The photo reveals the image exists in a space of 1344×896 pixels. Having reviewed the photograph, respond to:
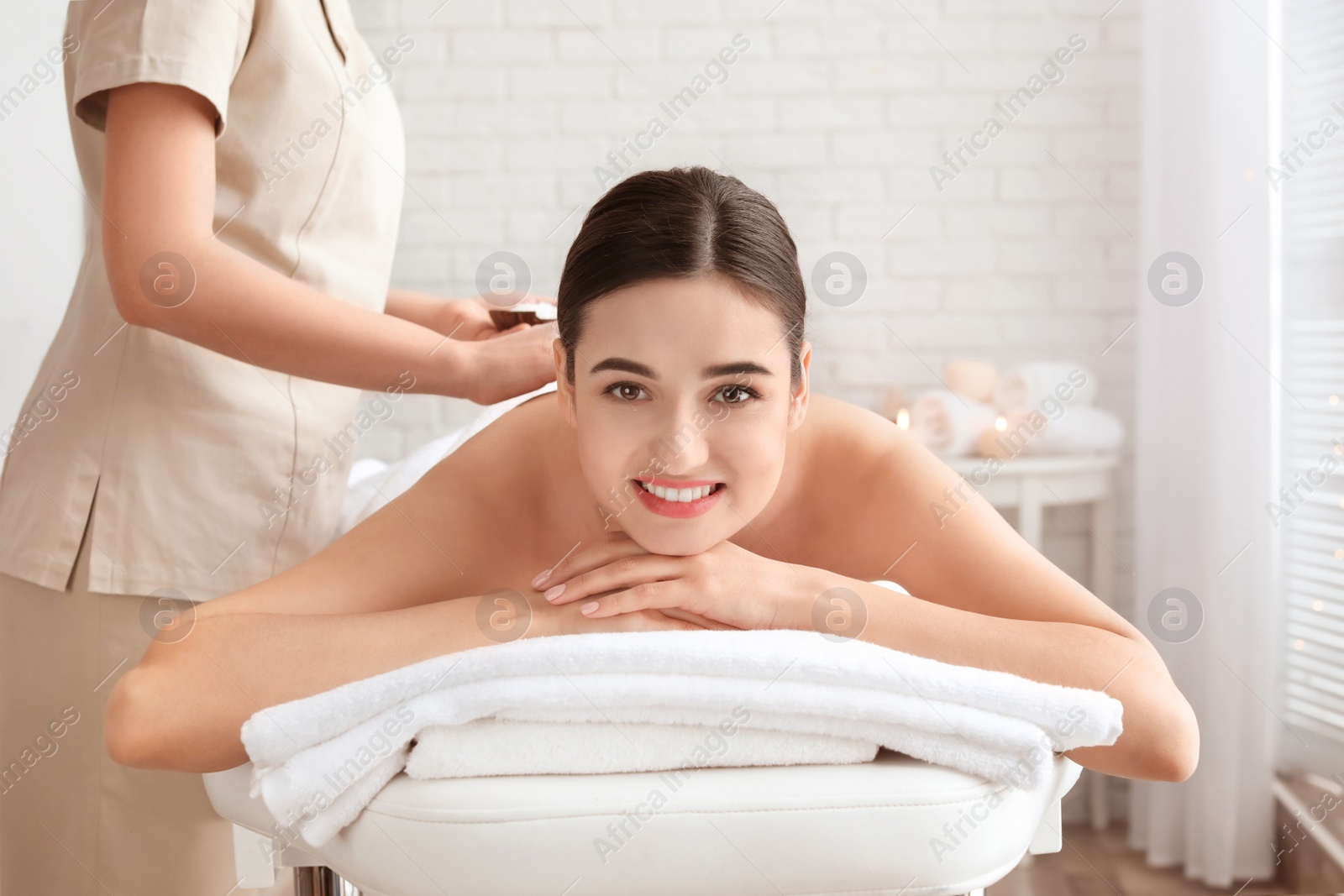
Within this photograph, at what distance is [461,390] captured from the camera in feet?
3.18

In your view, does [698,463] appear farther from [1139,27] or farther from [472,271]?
[1139,27]

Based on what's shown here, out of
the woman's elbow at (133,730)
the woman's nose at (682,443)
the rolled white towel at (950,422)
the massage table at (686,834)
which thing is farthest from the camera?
the rolled white towel at (950,422)

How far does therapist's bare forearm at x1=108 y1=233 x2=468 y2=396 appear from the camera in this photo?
0.88 m

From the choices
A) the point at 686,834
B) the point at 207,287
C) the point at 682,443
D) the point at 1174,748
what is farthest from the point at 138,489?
the point at 1174,748

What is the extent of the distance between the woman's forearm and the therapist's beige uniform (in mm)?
597

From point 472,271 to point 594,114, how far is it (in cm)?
48

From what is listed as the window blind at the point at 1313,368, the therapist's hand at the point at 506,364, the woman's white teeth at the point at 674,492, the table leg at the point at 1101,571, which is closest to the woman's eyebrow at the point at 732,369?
the woman's white teeth at the point at 674,492

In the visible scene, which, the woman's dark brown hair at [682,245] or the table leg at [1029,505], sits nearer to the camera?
the woman's dark brown hair at [682,245]

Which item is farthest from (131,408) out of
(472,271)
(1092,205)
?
(1092,205)

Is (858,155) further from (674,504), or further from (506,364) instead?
(674,504)

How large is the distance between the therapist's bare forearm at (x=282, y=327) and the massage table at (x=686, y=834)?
0.45 m

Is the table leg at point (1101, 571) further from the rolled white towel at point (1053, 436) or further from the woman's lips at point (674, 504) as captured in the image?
the woman's lips at point (674, 504)

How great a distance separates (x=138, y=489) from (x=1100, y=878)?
200 cm

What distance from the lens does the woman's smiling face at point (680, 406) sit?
32.1 inches
